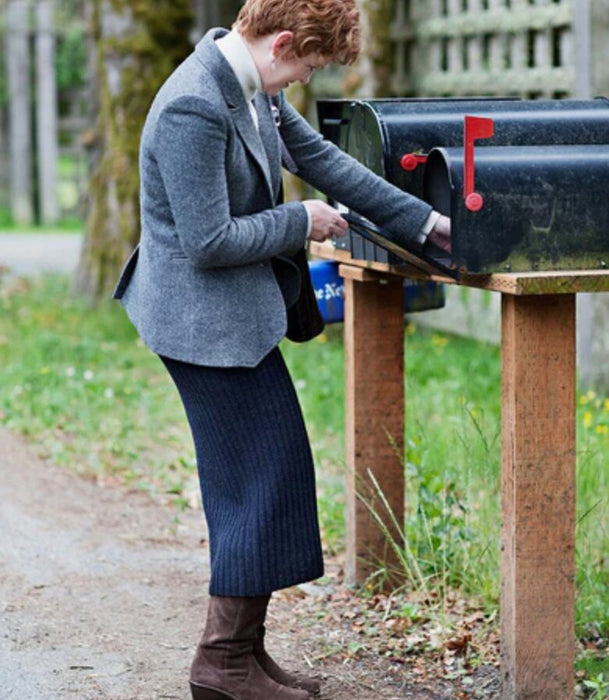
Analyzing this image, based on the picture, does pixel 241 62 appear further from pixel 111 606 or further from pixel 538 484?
pixel 111 606

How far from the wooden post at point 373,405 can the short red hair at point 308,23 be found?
109cm

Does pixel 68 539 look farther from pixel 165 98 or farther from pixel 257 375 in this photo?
pixel 165 98

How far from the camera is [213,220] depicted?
310 centimetres

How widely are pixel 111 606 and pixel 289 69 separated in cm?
186

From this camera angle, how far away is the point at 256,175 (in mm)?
3273

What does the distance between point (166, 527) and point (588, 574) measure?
1.82 m

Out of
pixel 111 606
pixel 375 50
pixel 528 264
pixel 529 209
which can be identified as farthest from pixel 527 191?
pixel 375 50

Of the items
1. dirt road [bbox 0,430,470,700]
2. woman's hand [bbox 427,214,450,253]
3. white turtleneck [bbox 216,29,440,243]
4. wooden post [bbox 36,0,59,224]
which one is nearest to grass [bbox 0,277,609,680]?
dirt road [bbox 0,430,470,700]

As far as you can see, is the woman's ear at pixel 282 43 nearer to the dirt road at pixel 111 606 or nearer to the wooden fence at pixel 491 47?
the dirt road at pixel 111 606

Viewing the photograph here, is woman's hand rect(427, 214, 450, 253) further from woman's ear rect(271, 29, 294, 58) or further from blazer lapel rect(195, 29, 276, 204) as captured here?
woman's ear rect(271, 29, 294, 58)

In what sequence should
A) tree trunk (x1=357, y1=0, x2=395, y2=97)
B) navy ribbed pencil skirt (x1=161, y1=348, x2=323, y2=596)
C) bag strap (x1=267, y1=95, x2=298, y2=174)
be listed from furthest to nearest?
1. tree trunk (x1=357, y1=0, x2=395, y2=97)
2. bag strap (x1=267, y1=95, x2=298, y2=174)
3. navy ribbed pencil skirt (x1=161, y1=348, x2=323, y2=596)

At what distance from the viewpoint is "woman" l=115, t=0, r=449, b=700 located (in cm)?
311

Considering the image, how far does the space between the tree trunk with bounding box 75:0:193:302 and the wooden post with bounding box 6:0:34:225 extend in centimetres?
1108

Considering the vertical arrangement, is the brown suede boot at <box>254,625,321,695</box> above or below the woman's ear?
below
